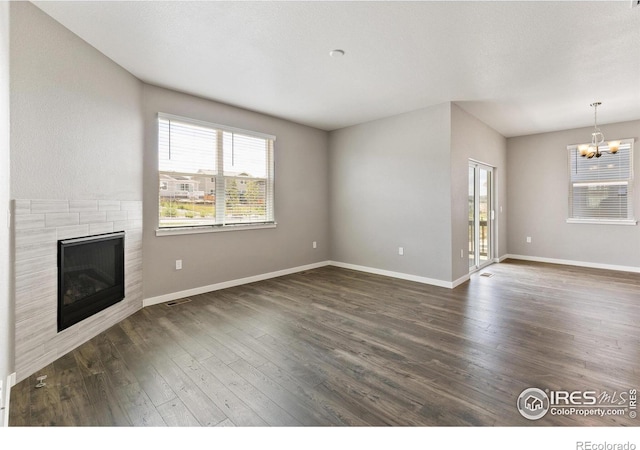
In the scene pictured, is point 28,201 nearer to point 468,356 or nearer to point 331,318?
point 331,318

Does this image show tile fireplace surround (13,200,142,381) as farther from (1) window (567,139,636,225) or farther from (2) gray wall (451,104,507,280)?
(1) window (567,139,636,225)

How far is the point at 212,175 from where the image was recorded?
4.27 meters

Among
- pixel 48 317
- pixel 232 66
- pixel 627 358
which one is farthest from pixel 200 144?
pixel 627 358

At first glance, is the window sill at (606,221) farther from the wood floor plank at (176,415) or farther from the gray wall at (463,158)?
the wood floor plank at (176,415)

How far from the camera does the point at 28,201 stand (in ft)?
7.30

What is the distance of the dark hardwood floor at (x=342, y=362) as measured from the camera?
1746mm

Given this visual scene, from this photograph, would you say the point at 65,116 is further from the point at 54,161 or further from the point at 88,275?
the point at 88,275

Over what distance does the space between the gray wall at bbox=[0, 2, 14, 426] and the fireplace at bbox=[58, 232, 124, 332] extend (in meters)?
0.43

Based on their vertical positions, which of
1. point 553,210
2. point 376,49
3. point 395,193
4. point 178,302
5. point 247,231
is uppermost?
point 376,49

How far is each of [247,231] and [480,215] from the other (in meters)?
4.43

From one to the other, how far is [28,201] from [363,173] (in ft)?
14.9
